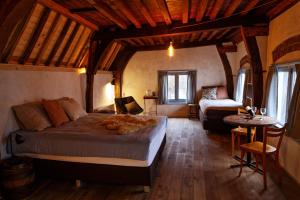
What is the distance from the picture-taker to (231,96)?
6965 mm

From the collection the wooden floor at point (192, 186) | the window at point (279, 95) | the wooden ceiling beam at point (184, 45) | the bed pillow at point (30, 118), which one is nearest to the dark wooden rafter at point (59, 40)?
the bed pillow at point (30, 118)

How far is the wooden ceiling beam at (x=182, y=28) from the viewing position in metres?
4.11

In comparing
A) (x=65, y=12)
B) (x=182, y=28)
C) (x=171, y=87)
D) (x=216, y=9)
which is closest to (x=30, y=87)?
(x=65, y=12)

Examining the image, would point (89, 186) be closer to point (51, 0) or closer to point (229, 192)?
point (229, 192)

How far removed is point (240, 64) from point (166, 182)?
4752mm

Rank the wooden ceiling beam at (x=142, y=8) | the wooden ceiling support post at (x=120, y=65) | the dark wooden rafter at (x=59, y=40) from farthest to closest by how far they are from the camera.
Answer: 1. the wooden ceiling support post at (x=120, y=65)
2. the dark wooden rafter at (x=59, y=40)
3. the wooden ceiling beam at (x=142, y=8)

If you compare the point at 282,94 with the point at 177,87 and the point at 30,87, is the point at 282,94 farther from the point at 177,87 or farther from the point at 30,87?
the point at 30,87

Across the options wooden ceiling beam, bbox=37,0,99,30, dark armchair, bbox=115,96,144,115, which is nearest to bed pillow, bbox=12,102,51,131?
wooden ceiling beam, bbox=37,0,99,30

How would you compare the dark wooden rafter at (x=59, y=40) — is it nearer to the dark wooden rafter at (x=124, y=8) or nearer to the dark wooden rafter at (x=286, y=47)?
the dark wooden rafter at (x=124, y=8)

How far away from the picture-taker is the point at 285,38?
3369 mm

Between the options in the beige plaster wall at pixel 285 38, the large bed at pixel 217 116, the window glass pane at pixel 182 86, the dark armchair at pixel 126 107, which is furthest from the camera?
the window glass pane at pixel 182 86

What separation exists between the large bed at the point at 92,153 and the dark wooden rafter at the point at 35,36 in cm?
126

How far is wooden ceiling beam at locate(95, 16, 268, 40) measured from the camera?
4.11m

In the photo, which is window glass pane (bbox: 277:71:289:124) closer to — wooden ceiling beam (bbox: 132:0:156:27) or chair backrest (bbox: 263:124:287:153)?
chair backrest (bbox: 263:124:287:153)
